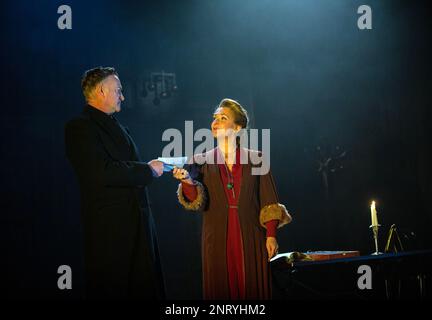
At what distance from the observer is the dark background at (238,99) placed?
429 cm

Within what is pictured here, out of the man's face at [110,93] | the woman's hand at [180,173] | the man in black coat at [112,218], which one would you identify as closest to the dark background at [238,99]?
the man's face at [110,93]

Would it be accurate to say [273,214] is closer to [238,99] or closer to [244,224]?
[244,224]

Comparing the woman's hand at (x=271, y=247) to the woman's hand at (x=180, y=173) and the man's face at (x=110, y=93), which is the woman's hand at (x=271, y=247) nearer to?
the woman's hand at (x=180, y=173)

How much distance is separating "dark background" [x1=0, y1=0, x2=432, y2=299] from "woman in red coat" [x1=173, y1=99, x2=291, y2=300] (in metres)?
2.02

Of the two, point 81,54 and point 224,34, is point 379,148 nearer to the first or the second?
point 224,34

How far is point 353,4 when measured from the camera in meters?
5.19

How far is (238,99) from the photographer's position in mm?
5145

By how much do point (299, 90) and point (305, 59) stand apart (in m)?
0.36

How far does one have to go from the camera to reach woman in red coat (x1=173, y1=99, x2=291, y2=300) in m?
2.68

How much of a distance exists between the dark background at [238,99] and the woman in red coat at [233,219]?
202 cm

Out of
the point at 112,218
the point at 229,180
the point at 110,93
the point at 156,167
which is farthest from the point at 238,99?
the point at 112,218

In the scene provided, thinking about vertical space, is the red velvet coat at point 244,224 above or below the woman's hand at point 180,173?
below

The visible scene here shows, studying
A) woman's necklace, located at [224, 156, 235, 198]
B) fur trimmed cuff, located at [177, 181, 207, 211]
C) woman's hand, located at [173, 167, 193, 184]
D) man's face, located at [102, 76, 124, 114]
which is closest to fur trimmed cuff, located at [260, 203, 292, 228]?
woman's necklace, located at [224, 156, 235, 198]

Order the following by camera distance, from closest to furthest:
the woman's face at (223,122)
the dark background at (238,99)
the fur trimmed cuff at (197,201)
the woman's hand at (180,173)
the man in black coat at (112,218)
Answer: the man in black coat at (112,218), the woman's hand at (180,173), the fur trimmed cuff at (197,201), the woman's face at (223,122), the dark background at (238,99)
